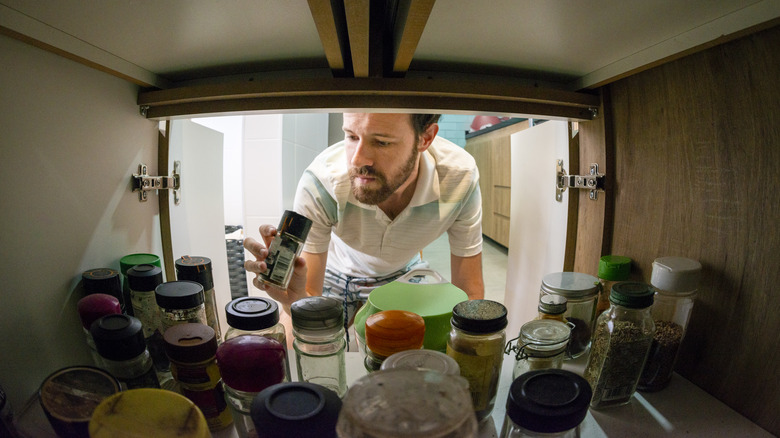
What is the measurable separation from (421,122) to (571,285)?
69 cm

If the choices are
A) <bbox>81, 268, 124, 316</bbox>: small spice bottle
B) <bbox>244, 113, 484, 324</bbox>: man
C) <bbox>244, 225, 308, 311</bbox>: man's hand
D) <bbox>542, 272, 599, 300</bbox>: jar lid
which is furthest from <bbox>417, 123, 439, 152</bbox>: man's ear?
<bbox>81, 268, 124, 316</bbox>: small spice bottle

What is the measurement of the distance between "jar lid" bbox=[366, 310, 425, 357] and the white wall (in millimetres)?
469

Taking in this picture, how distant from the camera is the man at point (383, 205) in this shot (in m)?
1.13

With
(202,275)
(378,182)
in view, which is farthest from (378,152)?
(202,275)

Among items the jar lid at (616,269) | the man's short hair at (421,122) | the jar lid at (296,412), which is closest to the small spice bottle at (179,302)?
the jar lid at (296,412)

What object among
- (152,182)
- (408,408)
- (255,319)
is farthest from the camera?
(152,182)

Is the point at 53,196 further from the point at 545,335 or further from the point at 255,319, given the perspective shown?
the point at 545,335

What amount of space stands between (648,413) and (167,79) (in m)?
0.97

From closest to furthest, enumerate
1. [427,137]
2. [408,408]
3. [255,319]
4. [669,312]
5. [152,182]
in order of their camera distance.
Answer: [408,408]
[255,319]
[669,312]
[152,182]
[427,137]

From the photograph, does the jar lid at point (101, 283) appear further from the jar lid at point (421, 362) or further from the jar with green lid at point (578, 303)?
the jar with green lid at point (578, 303)

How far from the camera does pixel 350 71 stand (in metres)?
0.60

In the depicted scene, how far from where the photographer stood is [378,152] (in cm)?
113

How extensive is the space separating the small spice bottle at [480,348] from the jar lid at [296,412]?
20 centimetres

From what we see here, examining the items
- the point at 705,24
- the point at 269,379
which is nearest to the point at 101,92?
the point at 269,379
